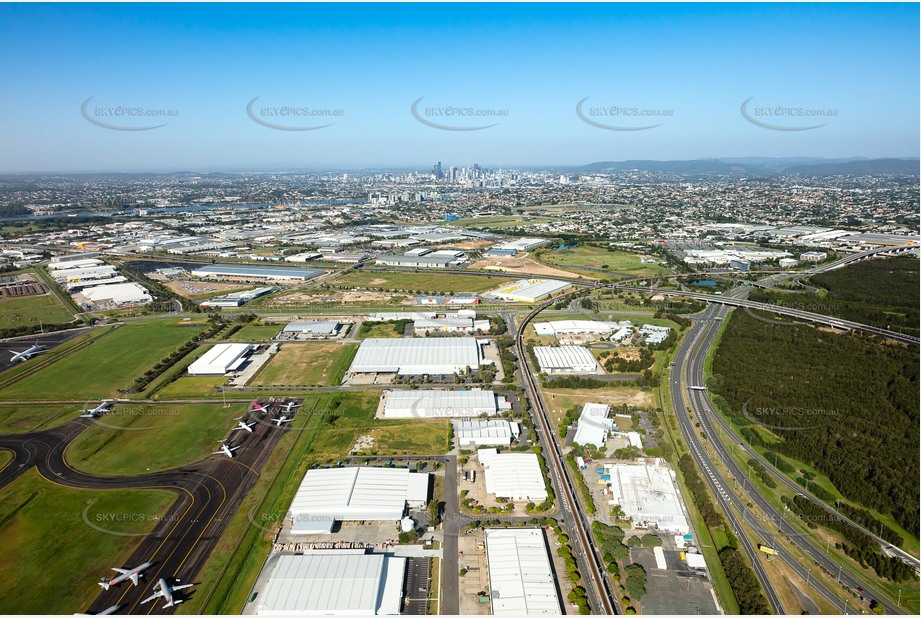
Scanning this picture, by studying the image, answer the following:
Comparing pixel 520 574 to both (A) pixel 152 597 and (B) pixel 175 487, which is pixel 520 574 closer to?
(A) pixel 152 597

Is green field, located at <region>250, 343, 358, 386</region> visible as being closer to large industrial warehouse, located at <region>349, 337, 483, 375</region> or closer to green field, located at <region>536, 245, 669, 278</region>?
large industrial warehouse, located at <region>349, 337, 483, 375</region>

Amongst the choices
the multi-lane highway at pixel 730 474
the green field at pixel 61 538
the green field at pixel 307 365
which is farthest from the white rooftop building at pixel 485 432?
the green field at pixel 61 538

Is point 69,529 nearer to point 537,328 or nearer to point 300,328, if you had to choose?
point 300,328

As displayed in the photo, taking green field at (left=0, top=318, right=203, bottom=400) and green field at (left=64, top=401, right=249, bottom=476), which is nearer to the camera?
green field at (left=64, top=401, right=249, bottom=476)

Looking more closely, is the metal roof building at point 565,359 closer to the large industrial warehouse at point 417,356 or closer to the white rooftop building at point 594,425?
the large industrial warehouse at point 417,356

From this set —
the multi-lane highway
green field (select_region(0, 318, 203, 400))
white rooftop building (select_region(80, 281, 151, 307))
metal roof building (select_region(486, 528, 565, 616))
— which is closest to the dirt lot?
the multi-lane highway

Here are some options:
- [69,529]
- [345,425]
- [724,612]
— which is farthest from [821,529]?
[69,529]
